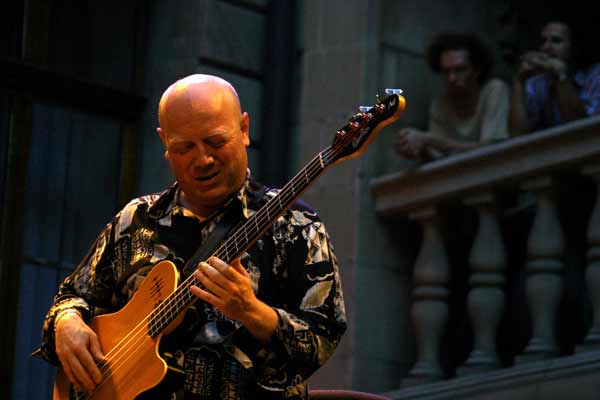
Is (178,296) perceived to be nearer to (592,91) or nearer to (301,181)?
(301,181)

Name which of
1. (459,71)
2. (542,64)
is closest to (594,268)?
(542,64)

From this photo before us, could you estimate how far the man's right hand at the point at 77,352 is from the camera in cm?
488

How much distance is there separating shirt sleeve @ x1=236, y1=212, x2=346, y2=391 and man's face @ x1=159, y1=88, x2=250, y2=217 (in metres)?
0.29

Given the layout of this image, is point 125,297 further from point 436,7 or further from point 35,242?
point 436,7

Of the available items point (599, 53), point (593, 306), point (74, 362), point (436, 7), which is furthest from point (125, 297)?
point (599, 53)

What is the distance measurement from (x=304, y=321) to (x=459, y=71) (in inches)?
176

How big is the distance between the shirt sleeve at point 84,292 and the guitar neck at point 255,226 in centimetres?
40

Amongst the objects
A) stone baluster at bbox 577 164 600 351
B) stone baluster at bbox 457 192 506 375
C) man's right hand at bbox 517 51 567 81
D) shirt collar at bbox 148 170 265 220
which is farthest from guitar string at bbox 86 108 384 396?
man's right hand at bbox 517 51 567 81

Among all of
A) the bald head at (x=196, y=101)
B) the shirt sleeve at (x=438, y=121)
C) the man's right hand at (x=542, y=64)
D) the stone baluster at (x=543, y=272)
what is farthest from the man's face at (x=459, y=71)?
the bald head at (x=196, y=101)

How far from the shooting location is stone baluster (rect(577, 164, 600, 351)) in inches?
302

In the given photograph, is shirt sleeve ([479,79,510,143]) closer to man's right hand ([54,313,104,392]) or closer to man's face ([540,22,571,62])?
man's face ([540,22,571,62])

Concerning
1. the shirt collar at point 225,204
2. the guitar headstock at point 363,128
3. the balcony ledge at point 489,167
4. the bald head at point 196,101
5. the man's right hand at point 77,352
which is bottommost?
the man's right hand at point 77,352

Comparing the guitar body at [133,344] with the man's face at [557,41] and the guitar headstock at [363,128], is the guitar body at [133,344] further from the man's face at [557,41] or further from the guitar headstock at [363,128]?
the man's face at [557,41]

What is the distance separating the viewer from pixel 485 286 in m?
8.44
